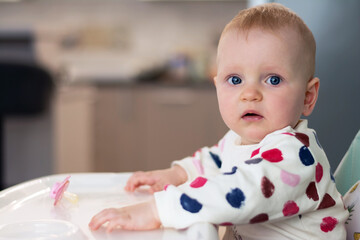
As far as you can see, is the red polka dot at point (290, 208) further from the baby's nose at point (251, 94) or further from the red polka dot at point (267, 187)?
the baby's nose at point (251, 94)

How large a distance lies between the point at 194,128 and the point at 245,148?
2.43m

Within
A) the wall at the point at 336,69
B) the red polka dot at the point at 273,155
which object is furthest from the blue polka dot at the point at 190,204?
the wall at the point at 336,69

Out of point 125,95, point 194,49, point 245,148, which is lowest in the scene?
point 125,95

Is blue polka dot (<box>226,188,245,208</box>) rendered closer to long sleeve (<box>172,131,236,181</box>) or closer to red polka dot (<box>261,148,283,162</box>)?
red polka dot (<box>261,148,283,162</box>)

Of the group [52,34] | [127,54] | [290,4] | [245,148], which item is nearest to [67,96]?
[52,34]

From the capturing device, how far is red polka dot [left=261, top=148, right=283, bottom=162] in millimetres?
626

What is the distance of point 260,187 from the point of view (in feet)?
1.96

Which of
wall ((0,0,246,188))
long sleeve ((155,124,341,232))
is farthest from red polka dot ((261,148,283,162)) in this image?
wall ((0,0,246,188))

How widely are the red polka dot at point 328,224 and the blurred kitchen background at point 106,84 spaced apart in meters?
1.95

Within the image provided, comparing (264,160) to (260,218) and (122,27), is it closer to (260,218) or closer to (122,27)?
(260,218)

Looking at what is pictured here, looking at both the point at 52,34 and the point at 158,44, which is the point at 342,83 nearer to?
the point at 52,34

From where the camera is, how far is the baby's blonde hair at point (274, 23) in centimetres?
71

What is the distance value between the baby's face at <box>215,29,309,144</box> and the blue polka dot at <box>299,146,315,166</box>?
3.1 inches

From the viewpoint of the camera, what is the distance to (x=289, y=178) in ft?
2.01
